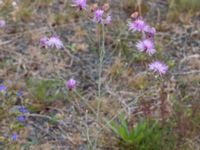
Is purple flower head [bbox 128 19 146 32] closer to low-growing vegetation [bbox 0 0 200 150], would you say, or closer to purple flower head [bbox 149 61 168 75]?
low-growing vegetation [bbox 0 0 200 150]

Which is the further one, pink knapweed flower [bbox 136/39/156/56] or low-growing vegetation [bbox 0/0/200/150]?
low-growing vegetation [bbox 0/0/200/150]

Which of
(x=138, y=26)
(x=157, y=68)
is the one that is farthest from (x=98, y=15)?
(x=157, y=68)

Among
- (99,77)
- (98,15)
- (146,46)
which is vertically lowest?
(99,77)

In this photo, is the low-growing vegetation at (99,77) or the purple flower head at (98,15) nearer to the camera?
the purple flower head at (98,15)

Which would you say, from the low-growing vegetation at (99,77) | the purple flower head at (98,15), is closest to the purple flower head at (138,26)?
the low-growing vegetation at (99,77)

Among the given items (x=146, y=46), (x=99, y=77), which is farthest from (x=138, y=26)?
(x=99, y=77)

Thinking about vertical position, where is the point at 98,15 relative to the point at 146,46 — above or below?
above

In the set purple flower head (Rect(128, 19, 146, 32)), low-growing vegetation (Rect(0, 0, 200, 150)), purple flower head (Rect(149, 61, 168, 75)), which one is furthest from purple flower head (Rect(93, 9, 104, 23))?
purple flower head (Rect(149, 61, 168, 75))

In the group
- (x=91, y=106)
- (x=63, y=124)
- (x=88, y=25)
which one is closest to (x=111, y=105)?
(x=91, y=106)

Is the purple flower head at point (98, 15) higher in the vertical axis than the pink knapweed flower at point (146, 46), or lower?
higher

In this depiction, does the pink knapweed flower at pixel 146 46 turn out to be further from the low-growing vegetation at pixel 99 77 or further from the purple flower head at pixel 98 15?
the purple flower head at pixel 98 15

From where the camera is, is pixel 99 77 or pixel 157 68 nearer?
pixel 157 68

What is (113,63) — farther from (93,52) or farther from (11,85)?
(11,85)

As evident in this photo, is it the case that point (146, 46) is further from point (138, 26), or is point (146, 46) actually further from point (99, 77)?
point (99, 77)
